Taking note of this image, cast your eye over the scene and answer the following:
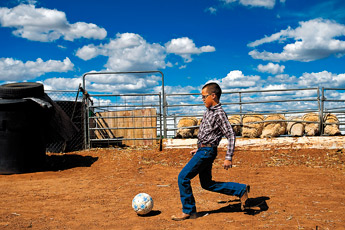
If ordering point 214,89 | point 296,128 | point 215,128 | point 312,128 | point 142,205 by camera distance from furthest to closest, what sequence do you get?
point 296,128 < point 312,128 < point 142,205 < point 214,89 < point 215,128

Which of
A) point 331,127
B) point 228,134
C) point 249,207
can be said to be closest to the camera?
point 228,134

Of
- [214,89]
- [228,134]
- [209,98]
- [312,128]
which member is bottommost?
[312,128]

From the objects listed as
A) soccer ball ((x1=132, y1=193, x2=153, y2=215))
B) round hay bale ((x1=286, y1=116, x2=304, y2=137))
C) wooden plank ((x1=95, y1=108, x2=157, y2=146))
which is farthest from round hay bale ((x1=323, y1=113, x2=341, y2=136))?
soccer ball ((x1=132, y1=193, x2=153, y2=215))

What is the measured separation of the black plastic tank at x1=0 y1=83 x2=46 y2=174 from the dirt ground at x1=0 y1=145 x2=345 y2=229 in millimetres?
335

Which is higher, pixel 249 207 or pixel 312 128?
pixel 312 128

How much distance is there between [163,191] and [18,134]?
4504 millimetres

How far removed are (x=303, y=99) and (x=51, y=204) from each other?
8882 millimetres

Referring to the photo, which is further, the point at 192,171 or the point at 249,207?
the point at 249,207

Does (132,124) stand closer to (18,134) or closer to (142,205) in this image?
(18,134)

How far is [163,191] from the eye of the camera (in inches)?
241

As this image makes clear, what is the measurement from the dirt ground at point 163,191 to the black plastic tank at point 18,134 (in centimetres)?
34

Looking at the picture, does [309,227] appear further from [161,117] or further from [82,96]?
[82,96]

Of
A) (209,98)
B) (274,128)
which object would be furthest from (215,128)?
(274,128)

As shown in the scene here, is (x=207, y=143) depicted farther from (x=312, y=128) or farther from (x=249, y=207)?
(x=312, y=128)
